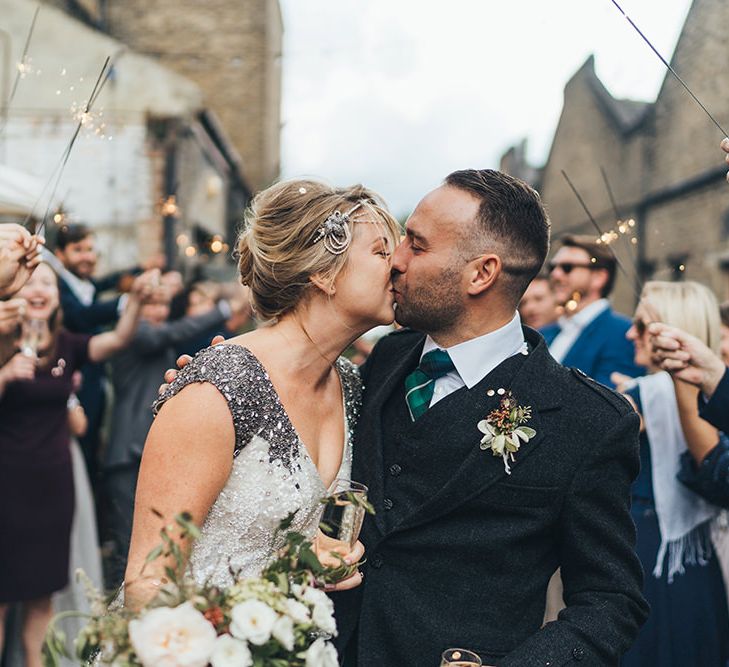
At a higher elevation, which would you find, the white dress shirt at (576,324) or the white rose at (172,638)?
the white rose at (172,638)

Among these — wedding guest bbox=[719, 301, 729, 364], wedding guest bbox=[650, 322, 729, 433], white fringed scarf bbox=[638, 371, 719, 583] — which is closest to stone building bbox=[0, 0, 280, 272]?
wedding guest bbox=[719, 301, 729, 364]

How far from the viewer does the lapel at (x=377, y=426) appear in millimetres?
2199

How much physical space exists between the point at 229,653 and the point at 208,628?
0.07 meters

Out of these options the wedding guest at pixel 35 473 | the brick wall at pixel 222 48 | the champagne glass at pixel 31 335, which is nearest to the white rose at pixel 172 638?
the wedding guest at pixel 35 473

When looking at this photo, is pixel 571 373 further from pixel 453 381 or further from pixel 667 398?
pixel 667 398

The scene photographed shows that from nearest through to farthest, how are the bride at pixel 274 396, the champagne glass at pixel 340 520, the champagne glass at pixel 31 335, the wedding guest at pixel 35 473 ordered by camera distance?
1. the champagne glass at pixel 340 520
2. the bride at pixel 274 396
3. the wedding guest at pixel 35 473
4. the champagne glass at pixel 31 335

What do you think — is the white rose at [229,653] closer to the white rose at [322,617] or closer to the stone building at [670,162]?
the white rose at [322,617]

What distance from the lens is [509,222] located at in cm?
229

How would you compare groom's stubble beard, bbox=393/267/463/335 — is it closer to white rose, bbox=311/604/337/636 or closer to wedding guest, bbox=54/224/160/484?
white rose, bbox=311/604/337/636

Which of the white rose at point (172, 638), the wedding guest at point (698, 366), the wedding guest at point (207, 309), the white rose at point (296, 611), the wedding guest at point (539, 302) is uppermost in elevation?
the white rose at point (172, 638)

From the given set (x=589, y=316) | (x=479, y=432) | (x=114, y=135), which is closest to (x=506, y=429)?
(x=479, y=432)

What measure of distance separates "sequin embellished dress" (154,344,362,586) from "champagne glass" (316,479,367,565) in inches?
14.8

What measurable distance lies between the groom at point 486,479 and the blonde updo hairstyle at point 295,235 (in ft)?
0.56

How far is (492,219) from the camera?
2273 millimetres
